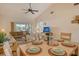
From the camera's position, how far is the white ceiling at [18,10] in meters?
1.28

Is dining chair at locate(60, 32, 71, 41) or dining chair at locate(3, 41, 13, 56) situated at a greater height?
dining chair at locate(60, 32, 71, 41)

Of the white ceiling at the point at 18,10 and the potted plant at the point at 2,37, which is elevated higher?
the white ceiling at the point at 18,10

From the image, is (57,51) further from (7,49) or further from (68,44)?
(7,49)

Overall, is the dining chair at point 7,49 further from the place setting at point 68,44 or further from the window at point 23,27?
the place setting at point 68,44

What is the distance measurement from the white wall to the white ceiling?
6 centimetres

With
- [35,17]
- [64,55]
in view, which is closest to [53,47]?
[64,55]

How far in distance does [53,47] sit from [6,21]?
0.60 meters

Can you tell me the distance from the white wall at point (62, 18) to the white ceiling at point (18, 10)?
0.20 ft

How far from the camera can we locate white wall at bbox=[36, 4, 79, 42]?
1283 mm

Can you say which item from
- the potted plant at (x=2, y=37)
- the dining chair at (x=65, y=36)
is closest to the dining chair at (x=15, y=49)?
the potted plant at (x=2, y=37)

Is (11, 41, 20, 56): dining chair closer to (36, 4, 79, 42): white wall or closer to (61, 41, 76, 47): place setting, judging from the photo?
(36, 4, 79, 42): white wall

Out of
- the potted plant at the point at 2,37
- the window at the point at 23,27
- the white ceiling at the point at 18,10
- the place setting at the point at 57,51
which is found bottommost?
the place setting at the point at 57,51

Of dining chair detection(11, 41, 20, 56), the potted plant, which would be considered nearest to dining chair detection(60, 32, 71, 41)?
dining chair detection(11, 41, 20, 56)

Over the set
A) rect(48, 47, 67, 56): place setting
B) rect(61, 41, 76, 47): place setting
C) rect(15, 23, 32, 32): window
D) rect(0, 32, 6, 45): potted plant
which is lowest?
rect(48, 47, 67, 56): place setting
